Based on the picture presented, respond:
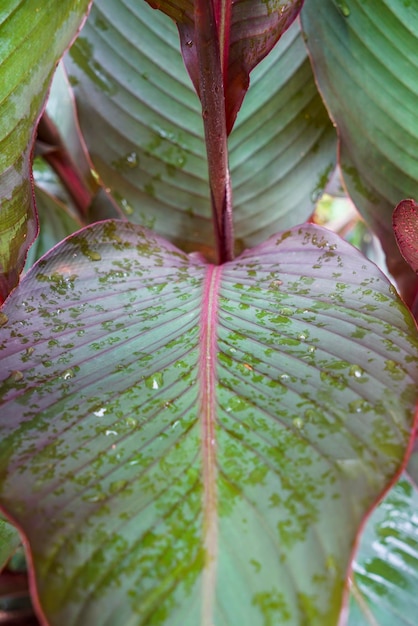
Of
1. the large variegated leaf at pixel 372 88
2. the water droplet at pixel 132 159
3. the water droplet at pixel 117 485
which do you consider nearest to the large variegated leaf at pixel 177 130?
the water droplet at pixel 132 159

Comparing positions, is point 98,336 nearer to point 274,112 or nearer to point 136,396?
point 136,396

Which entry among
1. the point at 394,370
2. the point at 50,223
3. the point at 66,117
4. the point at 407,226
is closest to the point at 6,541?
the point at 394,370

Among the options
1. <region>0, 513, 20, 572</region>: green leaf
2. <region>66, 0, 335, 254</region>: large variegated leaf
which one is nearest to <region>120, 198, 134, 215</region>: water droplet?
<region>66, 0, 335, 254</region>: large variegated leaf

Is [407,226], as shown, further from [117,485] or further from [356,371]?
[117,485]

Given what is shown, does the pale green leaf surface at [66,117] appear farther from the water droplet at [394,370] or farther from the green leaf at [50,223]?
the water droplet at [394,370]

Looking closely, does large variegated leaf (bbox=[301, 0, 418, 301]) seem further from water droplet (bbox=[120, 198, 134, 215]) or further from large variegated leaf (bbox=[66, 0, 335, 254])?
water droplet (bbox=[120, 198, 134, 215])
